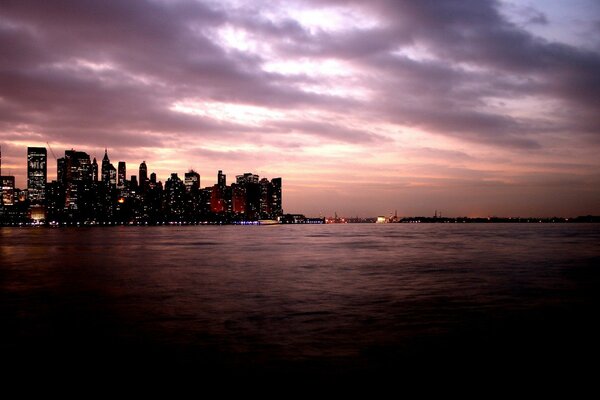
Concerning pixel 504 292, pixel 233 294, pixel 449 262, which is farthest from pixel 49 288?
pixel 449 262

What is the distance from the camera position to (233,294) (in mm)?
27172

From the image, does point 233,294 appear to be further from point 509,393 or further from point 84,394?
point 509,393

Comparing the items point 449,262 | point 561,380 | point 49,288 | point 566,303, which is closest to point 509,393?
point 561,380

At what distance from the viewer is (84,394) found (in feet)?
36.6

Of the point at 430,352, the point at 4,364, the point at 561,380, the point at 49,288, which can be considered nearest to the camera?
the point at 561,380

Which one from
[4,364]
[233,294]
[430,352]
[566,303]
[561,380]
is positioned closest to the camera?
[561,380]

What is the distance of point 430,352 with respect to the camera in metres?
14.9

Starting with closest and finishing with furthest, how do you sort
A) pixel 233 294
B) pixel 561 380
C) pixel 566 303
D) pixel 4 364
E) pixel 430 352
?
pixel 561 380 → pixel 4 364 → pixel 430 352 → pixel 566 303 → pixel 233 294

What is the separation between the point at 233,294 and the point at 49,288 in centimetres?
1162

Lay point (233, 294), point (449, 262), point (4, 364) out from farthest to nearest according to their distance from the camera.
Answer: point (449, 262) < point (233, 294) < point (4, 364)

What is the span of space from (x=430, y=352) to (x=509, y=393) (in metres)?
3.69

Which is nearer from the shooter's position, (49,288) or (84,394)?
(84,394)

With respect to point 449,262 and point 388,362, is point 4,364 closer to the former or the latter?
point 388,362

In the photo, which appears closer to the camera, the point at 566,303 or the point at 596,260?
the point at 566,303
